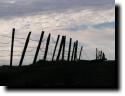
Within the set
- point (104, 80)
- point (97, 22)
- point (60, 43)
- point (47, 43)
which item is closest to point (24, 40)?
point (47, 43)

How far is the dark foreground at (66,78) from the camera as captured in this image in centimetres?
530

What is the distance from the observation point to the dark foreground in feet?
17.4

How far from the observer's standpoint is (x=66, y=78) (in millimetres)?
5477

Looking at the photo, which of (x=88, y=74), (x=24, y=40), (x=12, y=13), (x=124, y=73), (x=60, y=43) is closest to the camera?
(x=124, y=73)

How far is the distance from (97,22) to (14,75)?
1.50m

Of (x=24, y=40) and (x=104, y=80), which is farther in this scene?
(x=24, y=40)

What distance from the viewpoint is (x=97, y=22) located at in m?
5.81

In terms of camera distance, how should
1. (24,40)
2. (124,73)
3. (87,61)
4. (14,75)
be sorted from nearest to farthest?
(124,73) → (14,75) → (87,61) → (24,40)

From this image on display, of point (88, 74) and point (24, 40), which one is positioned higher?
point (24, 40)

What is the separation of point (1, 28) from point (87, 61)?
1.67m

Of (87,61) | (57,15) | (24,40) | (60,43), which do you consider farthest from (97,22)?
(60,43)

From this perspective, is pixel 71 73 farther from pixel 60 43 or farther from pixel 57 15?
pixel 60 43

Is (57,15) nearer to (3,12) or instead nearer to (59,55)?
(3,12)

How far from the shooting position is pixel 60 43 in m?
9.41
